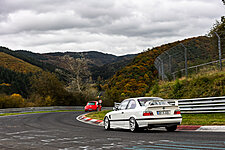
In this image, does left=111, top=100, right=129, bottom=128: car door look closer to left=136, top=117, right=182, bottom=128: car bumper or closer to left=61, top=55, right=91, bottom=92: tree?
left=136, top=117, right=182, bottom=128: car bumper

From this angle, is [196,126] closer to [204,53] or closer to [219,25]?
[204,53]

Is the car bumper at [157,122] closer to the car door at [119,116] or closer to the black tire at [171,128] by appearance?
the black tire at [171,128]

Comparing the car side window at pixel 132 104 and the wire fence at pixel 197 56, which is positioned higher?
the wire fence at pixel 197 56

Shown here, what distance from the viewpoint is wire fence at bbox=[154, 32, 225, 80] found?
65.3 ft

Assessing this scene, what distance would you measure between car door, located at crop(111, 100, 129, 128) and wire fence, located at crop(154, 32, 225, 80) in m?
9.04

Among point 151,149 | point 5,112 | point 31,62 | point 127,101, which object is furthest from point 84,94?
point 31,62

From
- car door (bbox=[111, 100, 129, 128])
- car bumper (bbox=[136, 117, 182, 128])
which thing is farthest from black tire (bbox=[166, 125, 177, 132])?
car door (bbox=[111, 100, 129, 128])

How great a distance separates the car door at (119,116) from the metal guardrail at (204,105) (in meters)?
5.57

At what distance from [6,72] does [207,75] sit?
122454mm

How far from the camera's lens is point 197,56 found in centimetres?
2239

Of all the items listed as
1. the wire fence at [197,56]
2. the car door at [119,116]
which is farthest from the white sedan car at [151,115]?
the wire fence at [197,56]

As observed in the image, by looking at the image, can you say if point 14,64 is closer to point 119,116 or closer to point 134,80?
point 134,80

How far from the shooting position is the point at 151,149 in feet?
24.2

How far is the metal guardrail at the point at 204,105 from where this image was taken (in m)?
15.7
